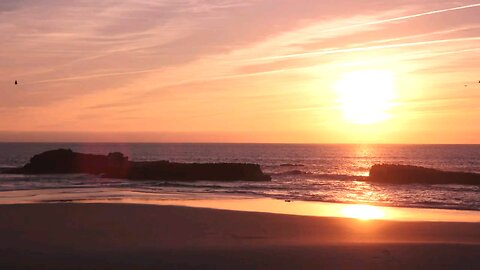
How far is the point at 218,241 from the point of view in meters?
17.4

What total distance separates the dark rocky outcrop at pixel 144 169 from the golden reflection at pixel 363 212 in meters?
26.9

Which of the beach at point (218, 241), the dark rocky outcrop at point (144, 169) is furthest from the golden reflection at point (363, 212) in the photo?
the dark rocky outcrop at point (144, 169)

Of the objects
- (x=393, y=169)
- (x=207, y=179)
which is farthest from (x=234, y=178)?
(x=393, y=169)

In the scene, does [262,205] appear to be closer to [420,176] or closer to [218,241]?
[218,241]

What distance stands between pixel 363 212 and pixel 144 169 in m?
34.9

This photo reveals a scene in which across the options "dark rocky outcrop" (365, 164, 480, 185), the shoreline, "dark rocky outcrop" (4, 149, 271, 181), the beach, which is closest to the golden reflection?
the shoreline

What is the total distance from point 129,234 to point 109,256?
419 cm

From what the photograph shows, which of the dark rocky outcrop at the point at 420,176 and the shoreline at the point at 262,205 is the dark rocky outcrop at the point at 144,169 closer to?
the dark rocky outcrop at the point at 420,176

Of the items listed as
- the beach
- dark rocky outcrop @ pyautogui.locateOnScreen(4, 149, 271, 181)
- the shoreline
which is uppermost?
dark rocky outcrop @ pyautogui.locateOnScreen(4, 149, 271, 181)

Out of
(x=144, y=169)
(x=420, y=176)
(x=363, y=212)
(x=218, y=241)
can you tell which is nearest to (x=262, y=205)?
(x=363, y=212)

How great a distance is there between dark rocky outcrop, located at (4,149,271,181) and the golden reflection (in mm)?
26939

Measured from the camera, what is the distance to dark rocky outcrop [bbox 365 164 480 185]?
54.1 meters

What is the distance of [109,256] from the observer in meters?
14.5

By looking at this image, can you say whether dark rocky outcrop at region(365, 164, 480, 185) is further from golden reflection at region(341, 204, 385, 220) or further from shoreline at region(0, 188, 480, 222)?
golden reflection at region(341, 204, 385, 220)
